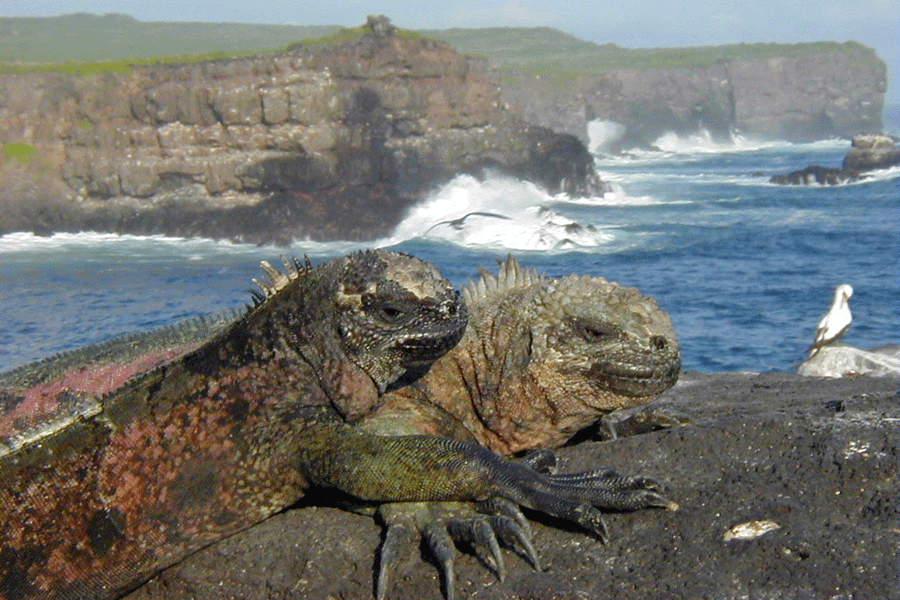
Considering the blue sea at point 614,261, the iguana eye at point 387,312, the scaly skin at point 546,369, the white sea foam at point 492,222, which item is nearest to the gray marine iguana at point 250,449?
the iguana eye at point 387,312

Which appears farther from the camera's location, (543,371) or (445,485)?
(543,371)

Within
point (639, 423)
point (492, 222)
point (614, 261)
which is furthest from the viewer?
point (492, 222)

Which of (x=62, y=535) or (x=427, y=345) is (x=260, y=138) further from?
(x=62, y=535)

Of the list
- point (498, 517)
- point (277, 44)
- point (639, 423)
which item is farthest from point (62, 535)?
point (277, 44)

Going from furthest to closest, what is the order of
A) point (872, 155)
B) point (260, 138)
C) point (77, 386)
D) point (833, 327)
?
point (872, 155) < point (260, 138) < point (833, 327) < point (77, 386)

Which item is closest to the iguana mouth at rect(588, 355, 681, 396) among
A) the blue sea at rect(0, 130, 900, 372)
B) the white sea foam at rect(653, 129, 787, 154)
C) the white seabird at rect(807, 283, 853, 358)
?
the white seabird at rect(807, 283, 853, 358)

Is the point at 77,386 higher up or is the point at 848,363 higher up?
the point at 77,386
